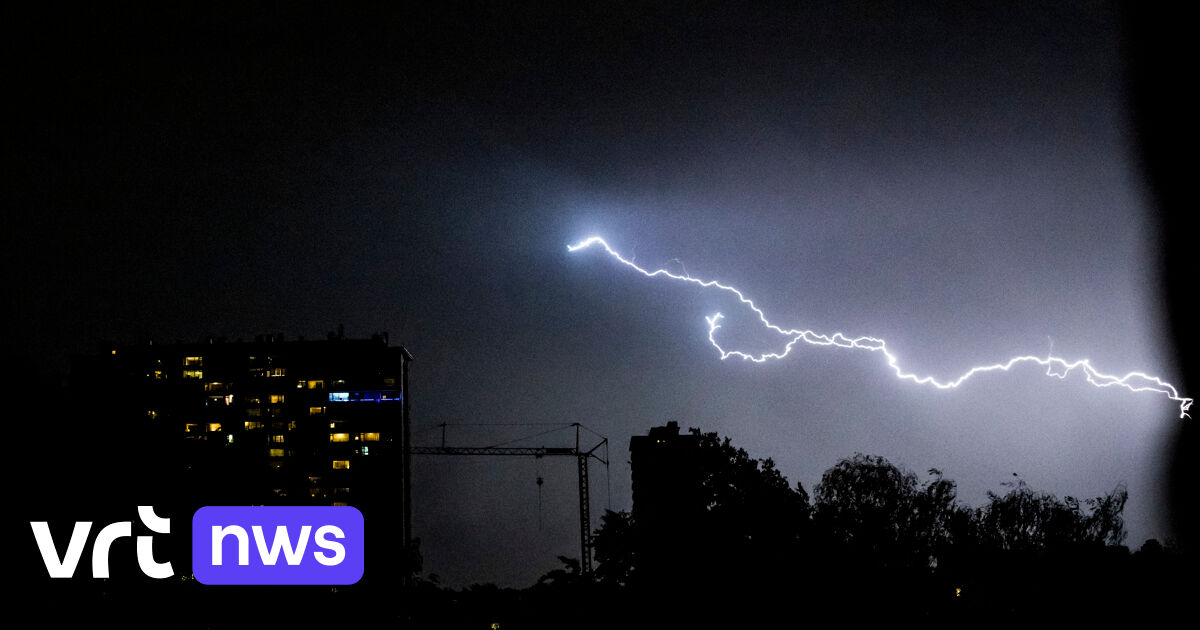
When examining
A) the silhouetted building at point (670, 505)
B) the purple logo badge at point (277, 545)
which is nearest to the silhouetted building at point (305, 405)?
the silhouetted building at point (670, 505)

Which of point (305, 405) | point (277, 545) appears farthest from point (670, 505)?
point (305, 405)

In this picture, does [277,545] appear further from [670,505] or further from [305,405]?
[305,405]

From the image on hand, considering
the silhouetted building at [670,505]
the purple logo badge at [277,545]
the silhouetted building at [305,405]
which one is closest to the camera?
the purple logo badge at [277,545]

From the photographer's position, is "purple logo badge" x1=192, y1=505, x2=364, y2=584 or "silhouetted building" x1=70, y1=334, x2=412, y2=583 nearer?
"purple logo badge" x1=192, y1=505, x2=364, y2=584

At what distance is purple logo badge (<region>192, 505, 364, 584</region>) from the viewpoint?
477 inches

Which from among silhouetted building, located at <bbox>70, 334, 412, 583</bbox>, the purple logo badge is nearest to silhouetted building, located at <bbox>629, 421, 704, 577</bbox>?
the purple logo badge

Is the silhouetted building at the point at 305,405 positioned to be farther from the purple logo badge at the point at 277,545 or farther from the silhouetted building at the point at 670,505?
the purple logo badge at the point at 277,545

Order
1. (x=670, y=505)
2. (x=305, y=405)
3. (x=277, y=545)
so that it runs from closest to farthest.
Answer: (x=277, y=545), (x=670, y=505), (x=305, y=405)

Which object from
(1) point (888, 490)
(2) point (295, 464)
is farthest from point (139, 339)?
(1) point (888, 490)

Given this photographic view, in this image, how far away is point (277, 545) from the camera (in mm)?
12180

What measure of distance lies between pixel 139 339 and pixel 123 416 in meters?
88.1

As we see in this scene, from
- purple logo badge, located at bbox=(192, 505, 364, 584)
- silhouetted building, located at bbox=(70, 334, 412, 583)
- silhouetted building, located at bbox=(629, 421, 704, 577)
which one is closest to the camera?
purple logo badge, located at bbox=(192, 505, 364, 584)

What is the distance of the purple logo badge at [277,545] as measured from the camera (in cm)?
1212

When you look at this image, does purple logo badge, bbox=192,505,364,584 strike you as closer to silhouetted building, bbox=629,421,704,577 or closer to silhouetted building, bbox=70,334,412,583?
silhouetted building, bbox=629,421,704,577
